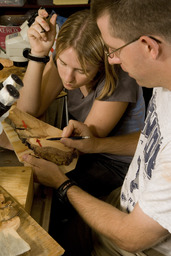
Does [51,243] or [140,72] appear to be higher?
[140,72]

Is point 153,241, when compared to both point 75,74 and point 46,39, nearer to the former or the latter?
point 75,74

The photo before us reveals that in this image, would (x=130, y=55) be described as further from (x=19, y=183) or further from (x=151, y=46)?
(x=19, y=183)

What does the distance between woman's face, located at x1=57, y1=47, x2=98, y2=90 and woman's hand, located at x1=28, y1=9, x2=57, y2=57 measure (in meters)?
0.21

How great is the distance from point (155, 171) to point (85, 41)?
746 mm

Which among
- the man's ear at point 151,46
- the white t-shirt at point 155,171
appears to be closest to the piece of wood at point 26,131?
the white t-shirt at point 155,171

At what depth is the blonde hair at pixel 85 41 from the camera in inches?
51.0

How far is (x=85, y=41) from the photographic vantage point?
130 cm

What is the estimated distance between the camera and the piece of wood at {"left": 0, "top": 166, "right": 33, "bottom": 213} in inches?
35.7

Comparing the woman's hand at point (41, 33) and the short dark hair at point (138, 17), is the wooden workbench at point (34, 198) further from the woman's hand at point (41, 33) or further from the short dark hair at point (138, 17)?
the woman's hand at point (41, 33)

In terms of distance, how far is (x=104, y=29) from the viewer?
93 centimetres

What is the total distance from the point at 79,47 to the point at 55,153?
50 cm

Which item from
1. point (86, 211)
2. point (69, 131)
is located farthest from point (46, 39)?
point (86, 211)

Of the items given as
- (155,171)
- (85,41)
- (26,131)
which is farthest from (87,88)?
(155,171)

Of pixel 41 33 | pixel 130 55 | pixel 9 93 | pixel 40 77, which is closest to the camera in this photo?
pixel 9 93
